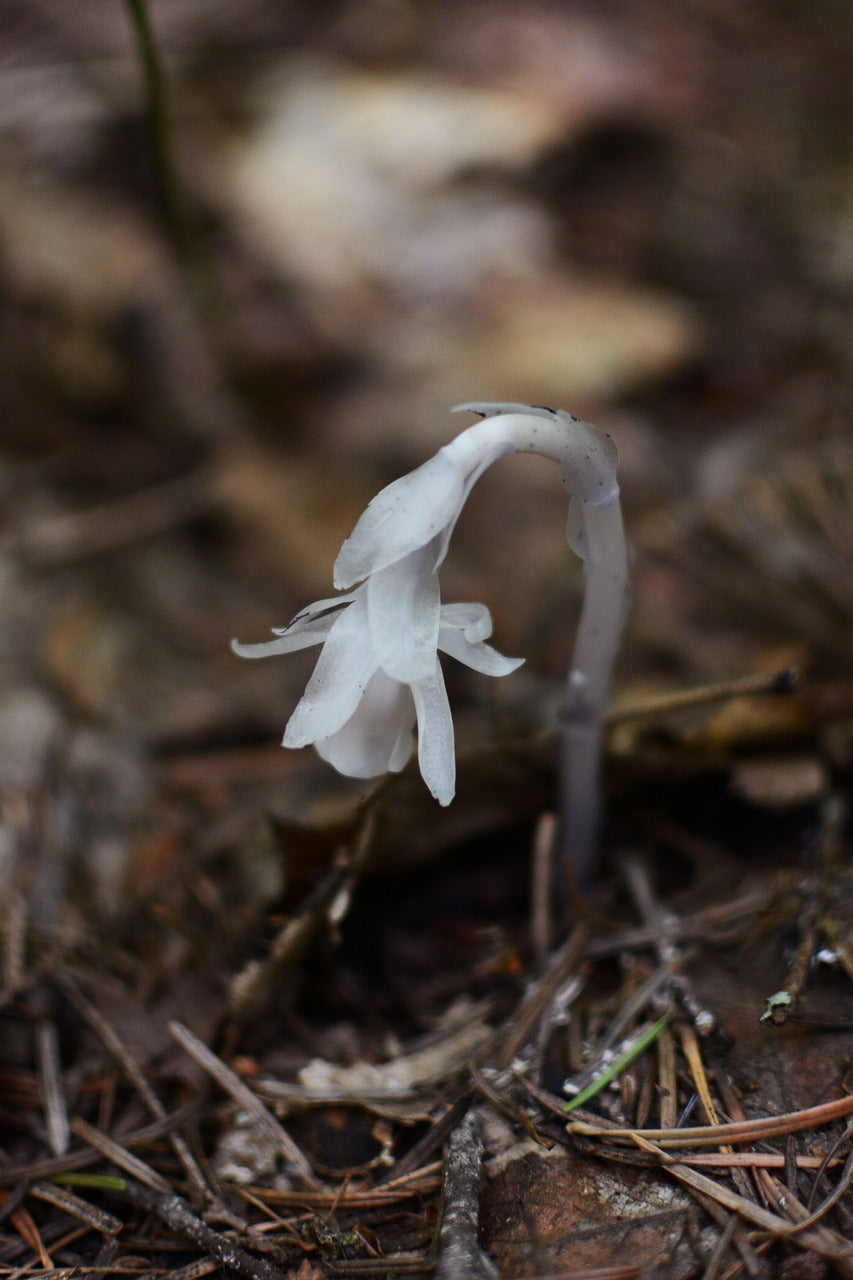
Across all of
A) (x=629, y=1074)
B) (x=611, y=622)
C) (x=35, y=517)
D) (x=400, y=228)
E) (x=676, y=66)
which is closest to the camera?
(x=629, y=1074)

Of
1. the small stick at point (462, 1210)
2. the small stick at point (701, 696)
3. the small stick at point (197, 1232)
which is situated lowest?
the small stick at point (197, 1232)

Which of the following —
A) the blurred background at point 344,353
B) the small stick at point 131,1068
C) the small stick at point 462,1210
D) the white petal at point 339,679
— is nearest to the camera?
the small stick at point 462,1210

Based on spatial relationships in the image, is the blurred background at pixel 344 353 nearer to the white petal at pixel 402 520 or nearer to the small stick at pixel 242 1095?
the small stick at pixel 242 1095

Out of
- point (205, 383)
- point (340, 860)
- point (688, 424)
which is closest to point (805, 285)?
point (688, 424)

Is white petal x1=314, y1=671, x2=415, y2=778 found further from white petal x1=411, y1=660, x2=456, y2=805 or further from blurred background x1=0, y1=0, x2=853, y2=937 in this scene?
blurred background x1=0, y1=0, x2=853, y2=937

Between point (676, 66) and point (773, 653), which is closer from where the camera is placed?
point (773, 653)

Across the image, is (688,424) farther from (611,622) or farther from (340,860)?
(340,860)

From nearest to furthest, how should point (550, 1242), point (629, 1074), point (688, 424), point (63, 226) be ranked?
point (550, 1242) → point (629, 1074) → point (688, 424) → point (63, 226)

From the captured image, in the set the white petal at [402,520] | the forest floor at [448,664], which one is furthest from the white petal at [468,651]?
the forest floor at [448,664]
